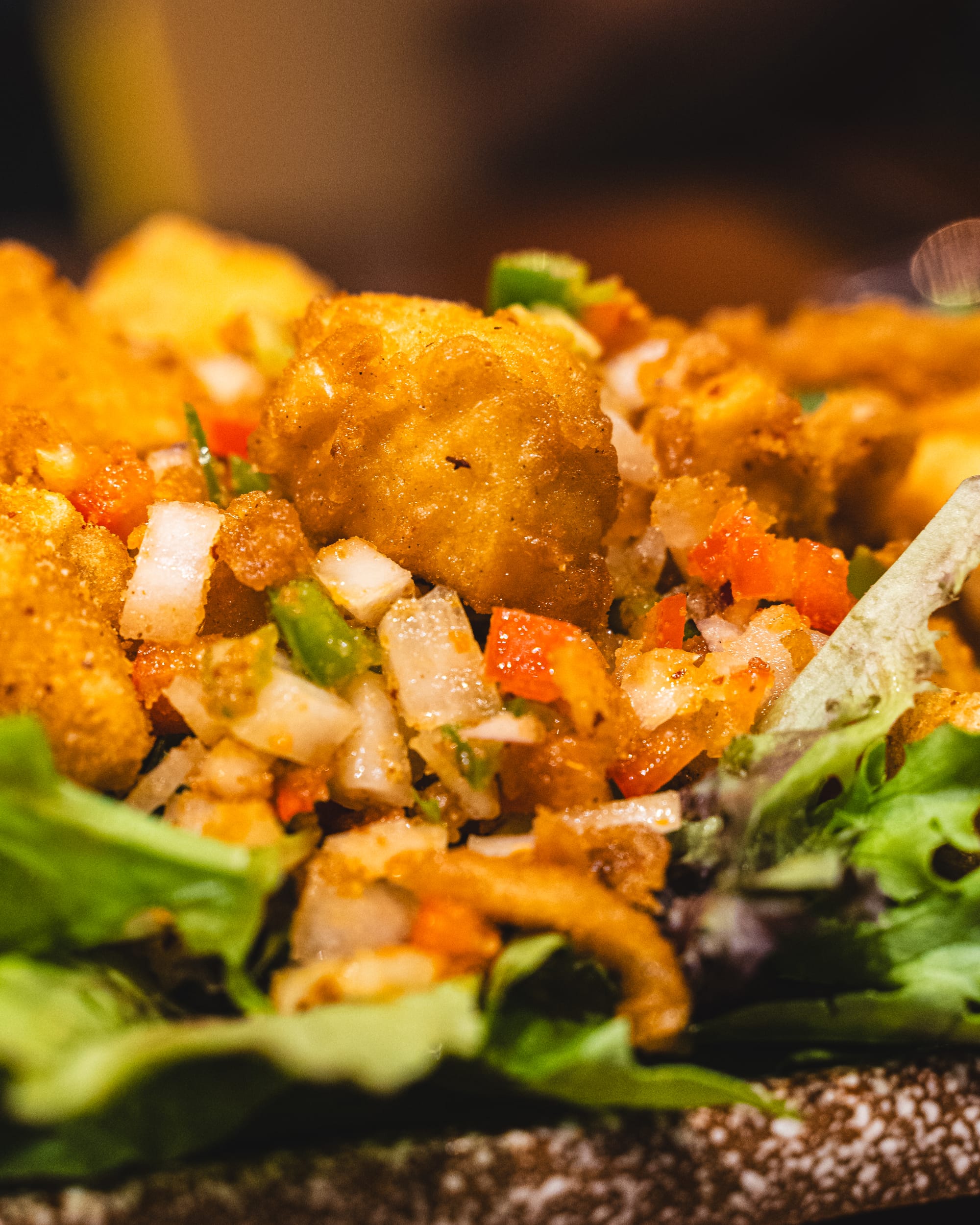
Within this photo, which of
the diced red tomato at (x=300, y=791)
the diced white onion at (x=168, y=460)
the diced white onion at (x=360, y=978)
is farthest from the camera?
the diced white onion at (x=168, y=460)

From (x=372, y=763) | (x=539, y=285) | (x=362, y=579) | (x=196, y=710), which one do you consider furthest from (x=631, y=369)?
(x=196, y=710)

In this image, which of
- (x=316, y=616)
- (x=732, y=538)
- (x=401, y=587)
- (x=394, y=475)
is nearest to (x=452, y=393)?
(x=394, y=475)

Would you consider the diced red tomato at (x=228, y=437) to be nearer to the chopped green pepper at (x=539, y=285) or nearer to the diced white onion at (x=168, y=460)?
the diced white onion at (x=168, y=460)

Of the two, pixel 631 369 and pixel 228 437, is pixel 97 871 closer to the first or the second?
pixel 228 437

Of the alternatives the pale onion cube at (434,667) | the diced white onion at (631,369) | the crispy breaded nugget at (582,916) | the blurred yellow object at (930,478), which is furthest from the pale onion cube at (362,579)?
the blurred yellow object at (930,478)

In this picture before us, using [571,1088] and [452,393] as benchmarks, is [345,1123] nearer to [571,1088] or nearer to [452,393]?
[571,1088]

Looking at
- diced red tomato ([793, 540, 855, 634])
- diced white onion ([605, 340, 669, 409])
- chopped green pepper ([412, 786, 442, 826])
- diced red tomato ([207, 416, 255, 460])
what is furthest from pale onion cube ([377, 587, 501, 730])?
diced white onion ([605, 340, 669, 409])
